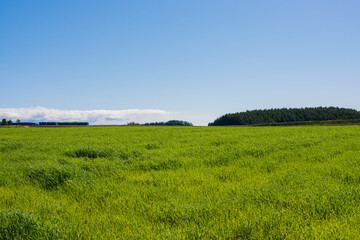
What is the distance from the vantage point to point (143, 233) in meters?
3.45

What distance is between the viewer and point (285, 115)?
150125 millimetres

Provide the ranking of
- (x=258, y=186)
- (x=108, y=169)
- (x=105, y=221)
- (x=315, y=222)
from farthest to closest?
(x=108, y=169), (x=258, y=186), (x=105, y=221), (x=315, y=222)

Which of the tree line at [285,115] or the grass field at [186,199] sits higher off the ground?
the tree line at [285,115]

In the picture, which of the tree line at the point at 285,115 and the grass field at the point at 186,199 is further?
the tree line at the point at 285,115

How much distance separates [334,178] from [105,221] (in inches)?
216

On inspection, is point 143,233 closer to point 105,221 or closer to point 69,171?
point 105,221

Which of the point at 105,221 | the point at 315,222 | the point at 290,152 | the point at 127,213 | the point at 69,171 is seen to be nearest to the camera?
the point at 315,222

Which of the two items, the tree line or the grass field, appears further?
the tree line

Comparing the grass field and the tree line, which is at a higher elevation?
the tree line

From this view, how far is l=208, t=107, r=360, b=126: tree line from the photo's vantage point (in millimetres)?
145000

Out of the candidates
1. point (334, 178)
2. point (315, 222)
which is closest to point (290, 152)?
point (334, 178)

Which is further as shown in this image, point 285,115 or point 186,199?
point 285,115

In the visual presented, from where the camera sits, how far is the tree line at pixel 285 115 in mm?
145000

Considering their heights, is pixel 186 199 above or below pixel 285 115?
below
